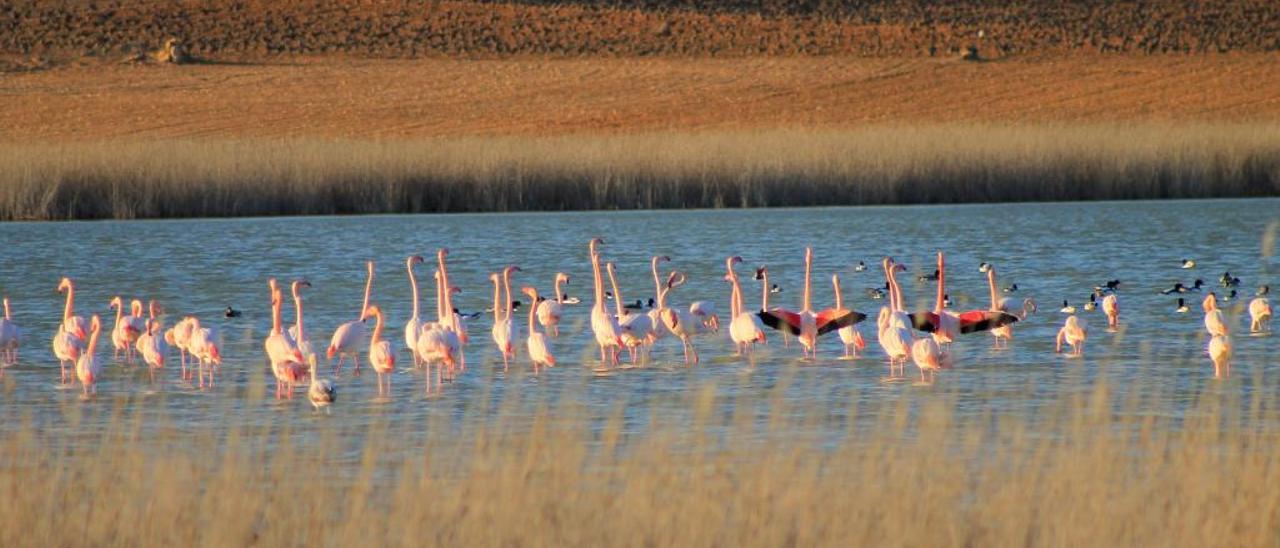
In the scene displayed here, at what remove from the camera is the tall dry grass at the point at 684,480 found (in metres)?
6.23

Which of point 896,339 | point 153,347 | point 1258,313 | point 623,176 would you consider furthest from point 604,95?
point 896,339

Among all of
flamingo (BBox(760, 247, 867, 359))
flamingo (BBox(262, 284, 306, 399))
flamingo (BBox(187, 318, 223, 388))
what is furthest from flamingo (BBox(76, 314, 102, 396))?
flamingo (BBox(760, 247, 867, 359))

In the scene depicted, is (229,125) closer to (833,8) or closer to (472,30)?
(472,30)

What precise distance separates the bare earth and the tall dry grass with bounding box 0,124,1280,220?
12.7 metres

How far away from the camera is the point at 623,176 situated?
1083 inches

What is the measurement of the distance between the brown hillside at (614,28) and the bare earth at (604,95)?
68.5 inches

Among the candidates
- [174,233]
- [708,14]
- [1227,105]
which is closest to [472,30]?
[708,14]

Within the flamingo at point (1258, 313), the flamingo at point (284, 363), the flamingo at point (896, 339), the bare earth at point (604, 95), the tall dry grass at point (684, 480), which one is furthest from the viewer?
the bare earth at point (604, 95)

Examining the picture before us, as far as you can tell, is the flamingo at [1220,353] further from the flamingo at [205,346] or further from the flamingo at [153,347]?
the flamingo at [153,347]

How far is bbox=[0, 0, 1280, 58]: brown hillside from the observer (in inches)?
2207

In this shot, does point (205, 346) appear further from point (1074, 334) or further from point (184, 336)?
point (1074, 334)

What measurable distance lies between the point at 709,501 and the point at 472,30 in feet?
175

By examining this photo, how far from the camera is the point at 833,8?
206 feet

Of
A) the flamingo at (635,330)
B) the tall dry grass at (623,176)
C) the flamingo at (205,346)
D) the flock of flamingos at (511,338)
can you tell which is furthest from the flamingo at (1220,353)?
the tall dry grass at (623,176)
